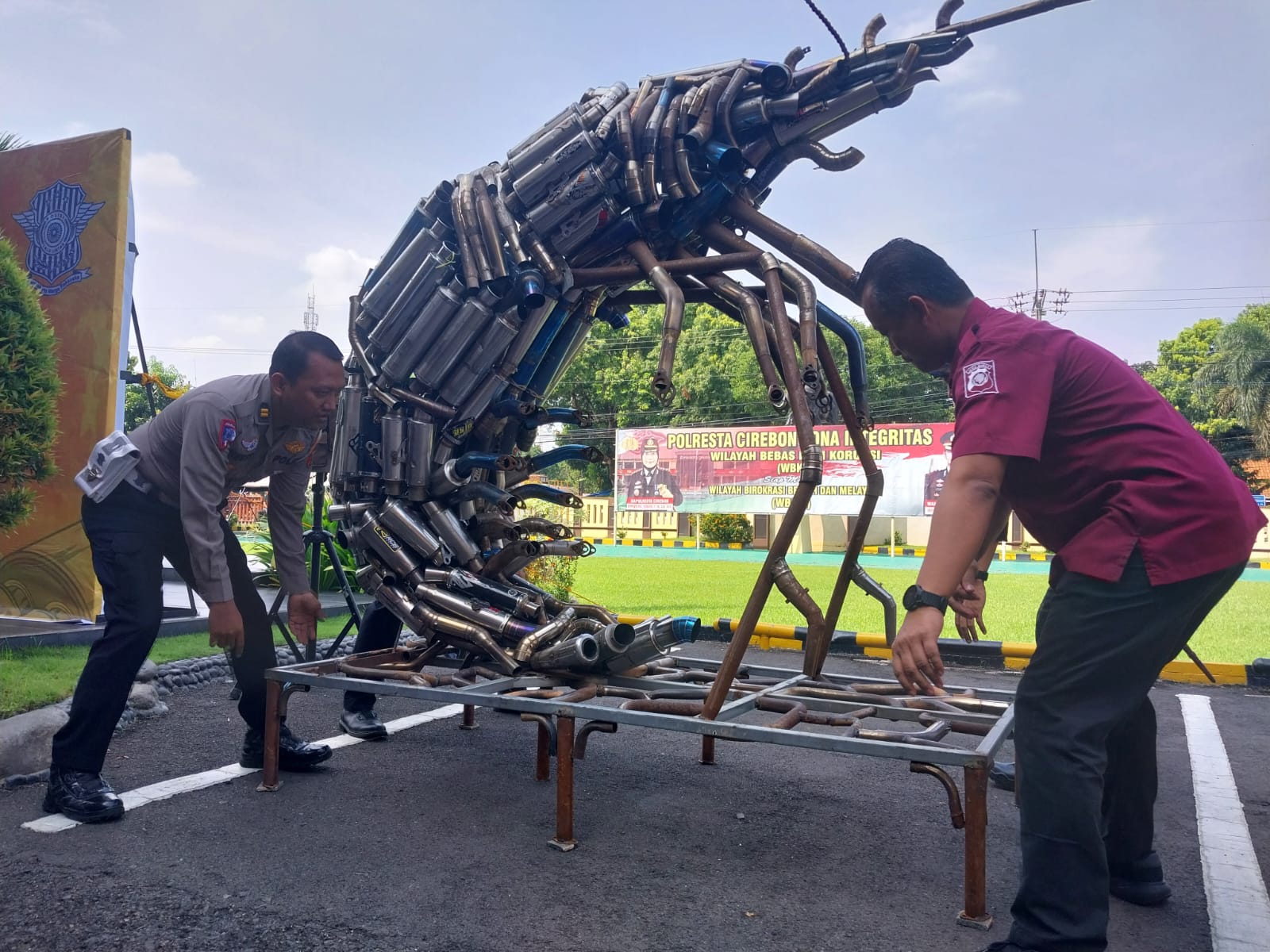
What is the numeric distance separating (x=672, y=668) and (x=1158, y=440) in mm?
2336

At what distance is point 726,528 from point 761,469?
7.33ft

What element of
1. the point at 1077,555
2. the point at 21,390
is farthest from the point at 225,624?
the point at 21,390

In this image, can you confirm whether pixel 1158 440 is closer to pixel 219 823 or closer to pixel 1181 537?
pixel 1181 537

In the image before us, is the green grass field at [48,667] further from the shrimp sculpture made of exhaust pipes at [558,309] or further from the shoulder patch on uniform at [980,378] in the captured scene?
the shoulder patch on uniform at [980,378]

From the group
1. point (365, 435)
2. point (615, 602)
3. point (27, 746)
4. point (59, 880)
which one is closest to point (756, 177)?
point (365, 435)

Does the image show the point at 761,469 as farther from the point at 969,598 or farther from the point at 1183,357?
the point at 1183,357

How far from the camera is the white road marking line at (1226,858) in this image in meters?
2.58

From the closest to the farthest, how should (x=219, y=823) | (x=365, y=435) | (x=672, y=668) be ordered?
(x=219, y=823) < (x=672, y=668) < (x=365, y=435)

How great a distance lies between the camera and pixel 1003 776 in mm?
4051

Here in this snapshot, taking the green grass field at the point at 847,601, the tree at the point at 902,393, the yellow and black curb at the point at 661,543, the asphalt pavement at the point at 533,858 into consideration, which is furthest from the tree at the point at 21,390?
the tree at the point at 902,393

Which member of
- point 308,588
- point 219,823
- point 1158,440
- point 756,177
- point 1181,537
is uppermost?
point 756,177

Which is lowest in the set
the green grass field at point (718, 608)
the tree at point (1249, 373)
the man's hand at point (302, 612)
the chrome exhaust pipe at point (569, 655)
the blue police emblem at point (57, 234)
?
the green grass field at point (718, 608)

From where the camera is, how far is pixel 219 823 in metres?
3.44

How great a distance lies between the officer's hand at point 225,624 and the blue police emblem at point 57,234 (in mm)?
4584
